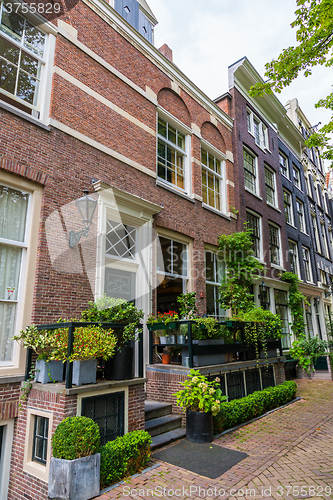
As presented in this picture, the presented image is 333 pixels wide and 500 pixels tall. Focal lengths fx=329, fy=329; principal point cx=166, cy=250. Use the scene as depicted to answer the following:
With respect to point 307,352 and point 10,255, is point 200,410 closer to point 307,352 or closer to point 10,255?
point 10,255

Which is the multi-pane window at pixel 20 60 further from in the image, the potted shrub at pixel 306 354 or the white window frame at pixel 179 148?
the potted shrub at pixel 306 354

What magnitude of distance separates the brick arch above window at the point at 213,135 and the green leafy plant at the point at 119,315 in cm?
764

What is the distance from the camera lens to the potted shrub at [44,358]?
4.47 meters

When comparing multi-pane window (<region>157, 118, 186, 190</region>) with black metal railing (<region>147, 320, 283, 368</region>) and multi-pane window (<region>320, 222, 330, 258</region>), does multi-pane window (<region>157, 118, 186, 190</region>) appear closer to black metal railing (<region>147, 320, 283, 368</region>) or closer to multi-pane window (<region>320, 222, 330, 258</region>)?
black metal railing (<region>147, 320, 283, 368</region>)

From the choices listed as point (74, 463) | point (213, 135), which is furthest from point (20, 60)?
point (213, 135)

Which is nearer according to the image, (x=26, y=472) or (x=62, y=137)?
(x=26, y=472)

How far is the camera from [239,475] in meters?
4.20

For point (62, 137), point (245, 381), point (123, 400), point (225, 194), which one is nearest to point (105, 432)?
point (123, 400)

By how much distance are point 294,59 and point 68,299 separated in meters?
6.81

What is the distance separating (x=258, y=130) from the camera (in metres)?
15.7

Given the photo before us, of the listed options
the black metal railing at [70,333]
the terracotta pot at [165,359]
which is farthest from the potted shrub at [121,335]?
the terracotta pot at [165,359]

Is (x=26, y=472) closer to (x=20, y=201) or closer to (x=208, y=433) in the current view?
(x=208, y=433)

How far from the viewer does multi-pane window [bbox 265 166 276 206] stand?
1588 cm

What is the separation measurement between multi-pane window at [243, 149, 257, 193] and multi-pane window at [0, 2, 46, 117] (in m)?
9.41
